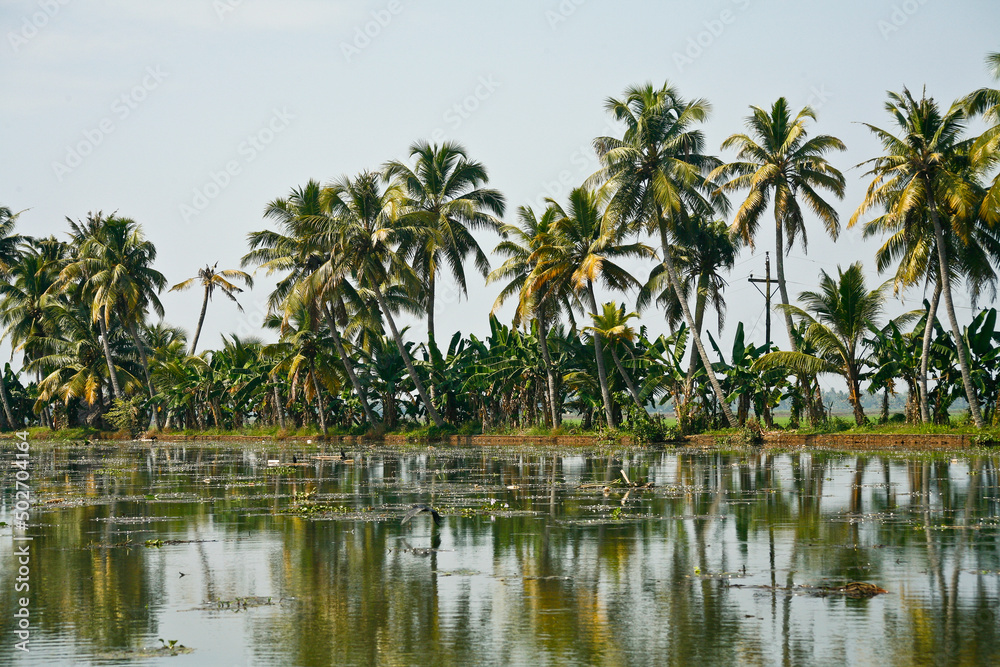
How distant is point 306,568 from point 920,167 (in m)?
25.9

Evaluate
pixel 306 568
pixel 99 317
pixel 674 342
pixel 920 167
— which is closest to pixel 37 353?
pixel 99 317

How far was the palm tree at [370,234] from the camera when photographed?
1604 inches

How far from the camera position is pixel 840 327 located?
3381 cm

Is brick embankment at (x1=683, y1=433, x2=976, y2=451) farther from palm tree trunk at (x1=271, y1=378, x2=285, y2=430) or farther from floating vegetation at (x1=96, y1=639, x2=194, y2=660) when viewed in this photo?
floating vegetation at (x1=96, y1=639, x2=194, y2=660)

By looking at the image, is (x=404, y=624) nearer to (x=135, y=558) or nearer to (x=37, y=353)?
(x=135, y=558)

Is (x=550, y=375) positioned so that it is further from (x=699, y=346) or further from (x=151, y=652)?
(x=151, y=652)

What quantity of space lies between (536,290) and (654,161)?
6498 millimetres

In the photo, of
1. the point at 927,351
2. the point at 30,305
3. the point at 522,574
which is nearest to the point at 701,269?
the point at 927,351

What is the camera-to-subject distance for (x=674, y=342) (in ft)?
127

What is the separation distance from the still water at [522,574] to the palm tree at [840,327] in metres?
13.6

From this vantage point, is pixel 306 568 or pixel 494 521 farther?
pixel 494 521

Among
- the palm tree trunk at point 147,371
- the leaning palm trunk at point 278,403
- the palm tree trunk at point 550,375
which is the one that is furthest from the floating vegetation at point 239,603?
the palm tree trunk at point 147,371

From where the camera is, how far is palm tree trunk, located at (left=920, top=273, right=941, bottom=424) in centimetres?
3159
